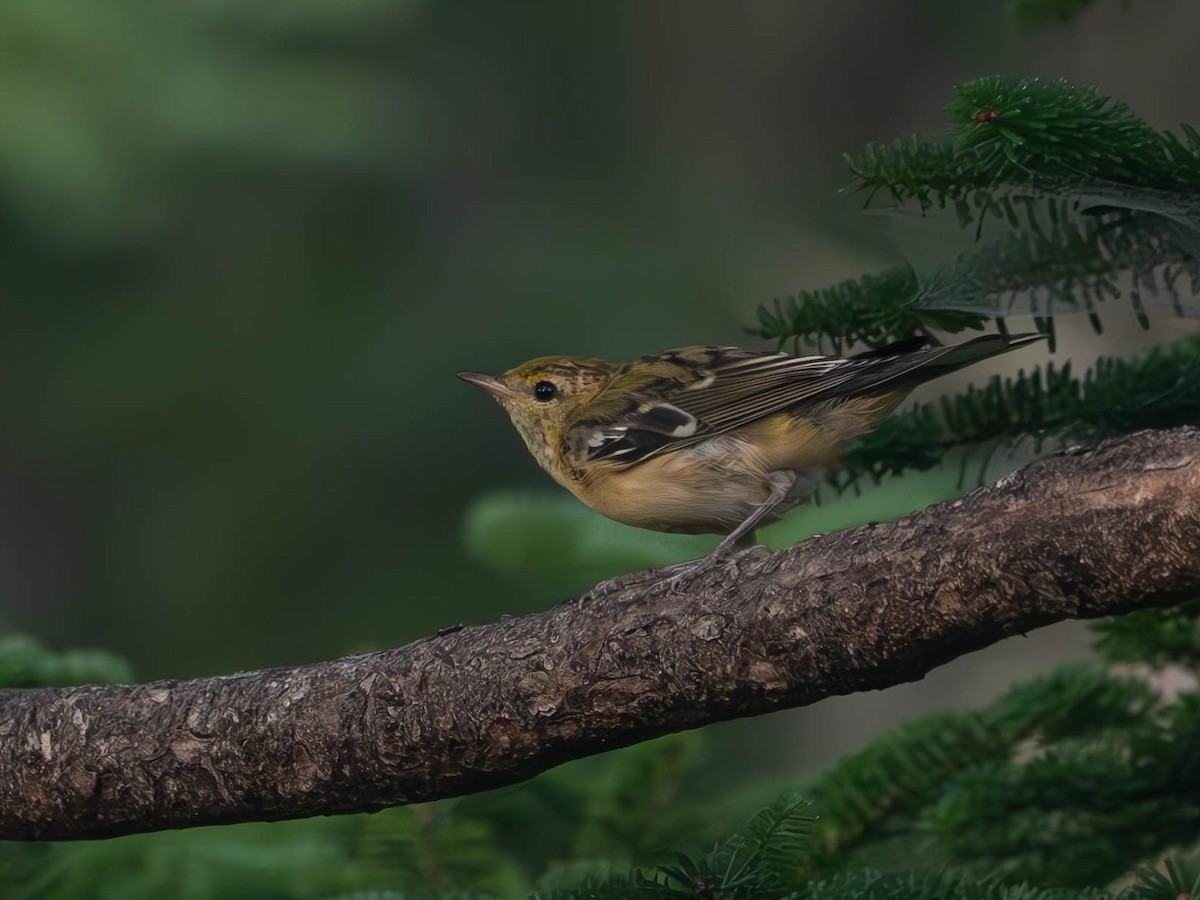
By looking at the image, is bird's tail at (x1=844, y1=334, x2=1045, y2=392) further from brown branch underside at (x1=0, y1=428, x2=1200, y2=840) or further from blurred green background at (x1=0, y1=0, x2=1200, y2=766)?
blurred green background at (x1=0, y1=0, x2=1200, y2=766)

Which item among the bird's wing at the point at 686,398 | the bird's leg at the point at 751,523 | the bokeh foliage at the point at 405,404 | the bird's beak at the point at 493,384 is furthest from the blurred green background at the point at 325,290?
the bird's leg at the point at 751,523

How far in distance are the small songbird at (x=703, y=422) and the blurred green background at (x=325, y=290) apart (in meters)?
2.36

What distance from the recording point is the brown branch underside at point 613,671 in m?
1.93

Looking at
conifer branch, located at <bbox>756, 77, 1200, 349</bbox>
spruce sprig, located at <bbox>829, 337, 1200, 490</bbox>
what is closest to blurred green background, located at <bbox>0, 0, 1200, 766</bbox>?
spruce sprig, located at <bbox>829, 337, 1200, 490</bbox>

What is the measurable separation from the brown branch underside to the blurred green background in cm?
403

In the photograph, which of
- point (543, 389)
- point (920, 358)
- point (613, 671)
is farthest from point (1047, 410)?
point (543, 389)

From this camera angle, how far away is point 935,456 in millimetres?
2865

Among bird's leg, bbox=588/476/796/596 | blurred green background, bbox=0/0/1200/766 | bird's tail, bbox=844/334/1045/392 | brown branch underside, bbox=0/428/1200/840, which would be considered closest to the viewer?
brown branch underside, bbox=0/428/1200/840

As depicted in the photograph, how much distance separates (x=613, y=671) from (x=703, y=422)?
5.61ft

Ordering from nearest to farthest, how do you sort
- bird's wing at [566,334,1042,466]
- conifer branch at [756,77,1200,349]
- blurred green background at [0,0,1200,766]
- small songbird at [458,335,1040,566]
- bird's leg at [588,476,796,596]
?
1. conifer branch at [756,77,1200,349]
2. bird's leg at [588,476,796,596]
3. bird's wing at [566,334,1042,466]
4. small songbird at [458,335,1040,566]
5. blurred green background at [0,0,1200,766]

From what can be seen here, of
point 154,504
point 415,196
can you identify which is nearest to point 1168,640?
point 154,504

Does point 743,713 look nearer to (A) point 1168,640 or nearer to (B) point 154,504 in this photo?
(A) point 1168,640

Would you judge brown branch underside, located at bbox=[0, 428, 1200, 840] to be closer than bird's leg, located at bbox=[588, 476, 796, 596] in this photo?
Yes

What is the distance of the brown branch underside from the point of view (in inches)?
76.0
